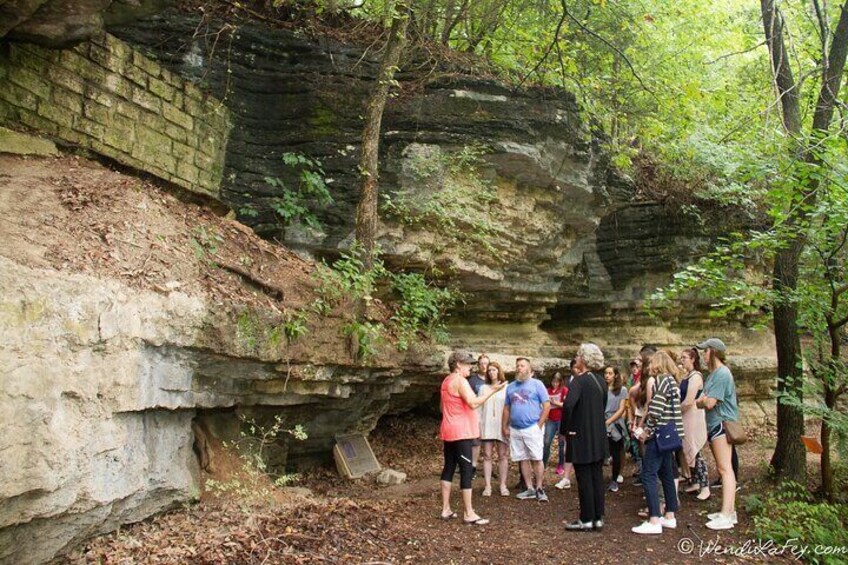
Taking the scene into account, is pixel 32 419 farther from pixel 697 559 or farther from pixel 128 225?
pixel 697 559

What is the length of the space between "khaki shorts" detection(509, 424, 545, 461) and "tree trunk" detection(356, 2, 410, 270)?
285cm

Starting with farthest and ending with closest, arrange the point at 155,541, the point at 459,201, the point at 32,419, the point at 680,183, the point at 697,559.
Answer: the point at 680,183 < the point at 459,201 < the point at 697,559 < the point at 155,541 < the point at 32,419

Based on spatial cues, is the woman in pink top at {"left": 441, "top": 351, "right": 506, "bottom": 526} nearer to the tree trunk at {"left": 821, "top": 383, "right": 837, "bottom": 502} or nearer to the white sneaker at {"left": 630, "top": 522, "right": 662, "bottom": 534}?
the white sneaker at {"left": 630, "top": 522, "right": 662, "bottom": 534}

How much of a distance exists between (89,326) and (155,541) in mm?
1772

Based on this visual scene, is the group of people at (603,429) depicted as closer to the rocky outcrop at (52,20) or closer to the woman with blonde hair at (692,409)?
the woman with blonde hair at (692,409)

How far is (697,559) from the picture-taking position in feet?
17.7

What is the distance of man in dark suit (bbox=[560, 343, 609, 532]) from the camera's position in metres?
5.80

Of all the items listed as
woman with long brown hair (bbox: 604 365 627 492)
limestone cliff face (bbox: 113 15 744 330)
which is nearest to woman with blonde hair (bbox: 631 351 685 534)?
woman with long brown hair (bbox: 604 365 627 492)

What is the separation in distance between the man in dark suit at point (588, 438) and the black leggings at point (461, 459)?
40.2 inches

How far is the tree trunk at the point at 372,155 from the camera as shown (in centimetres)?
804

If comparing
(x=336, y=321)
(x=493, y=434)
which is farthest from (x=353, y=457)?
(x=336, y=321)

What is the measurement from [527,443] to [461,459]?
1.50 m

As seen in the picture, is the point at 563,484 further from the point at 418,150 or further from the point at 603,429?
the point at 418,150

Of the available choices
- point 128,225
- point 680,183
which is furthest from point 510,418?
point 680,183
